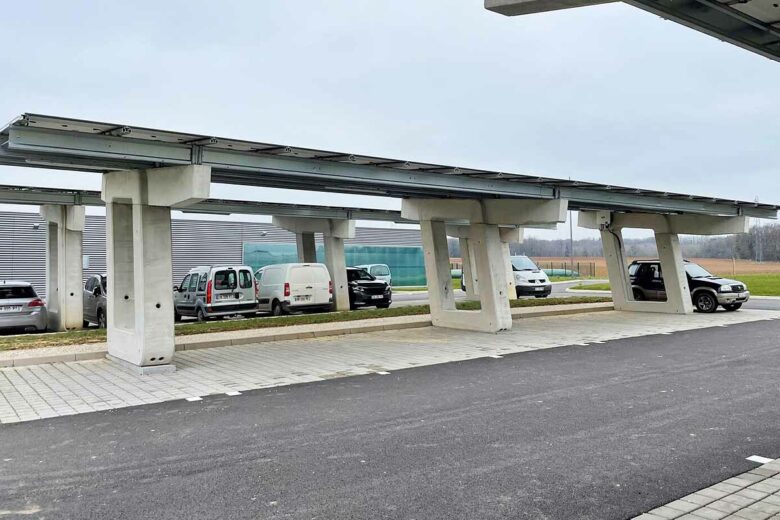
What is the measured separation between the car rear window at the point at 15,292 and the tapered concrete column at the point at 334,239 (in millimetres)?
10156

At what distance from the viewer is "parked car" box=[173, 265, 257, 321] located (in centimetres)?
1967

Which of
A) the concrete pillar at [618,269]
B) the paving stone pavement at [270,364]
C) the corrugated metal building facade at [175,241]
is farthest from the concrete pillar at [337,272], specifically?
the corrugated metal building facade at [175,241]

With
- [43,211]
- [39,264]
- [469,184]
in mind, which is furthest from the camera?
[39,264]

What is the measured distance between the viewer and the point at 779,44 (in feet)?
16.5

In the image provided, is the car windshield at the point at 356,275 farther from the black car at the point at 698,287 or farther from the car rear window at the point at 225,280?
the black car at the point at 698,287

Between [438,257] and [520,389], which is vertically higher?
[438,257]

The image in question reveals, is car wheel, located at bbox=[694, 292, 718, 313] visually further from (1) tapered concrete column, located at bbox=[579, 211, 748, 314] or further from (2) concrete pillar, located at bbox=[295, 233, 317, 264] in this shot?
(2) concrete pillar, located at bbox=[295, 233, 317, 264]

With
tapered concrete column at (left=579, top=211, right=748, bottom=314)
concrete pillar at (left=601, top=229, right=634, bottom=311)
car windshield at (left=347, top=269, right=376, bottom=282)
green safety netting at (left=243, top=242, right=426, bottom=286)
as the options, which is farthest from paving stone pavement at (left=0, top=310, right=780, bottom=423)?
green safety netting at (left=243, top=242, right=426, bottom=286)

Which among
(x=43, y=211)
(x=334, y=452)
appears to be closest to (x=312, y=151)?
(x=334, y=452)

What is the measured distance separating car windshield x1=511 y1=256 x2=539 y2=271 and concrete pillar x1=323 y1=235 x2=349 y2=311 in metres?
9.35

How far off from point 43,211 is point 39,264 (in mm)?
17578

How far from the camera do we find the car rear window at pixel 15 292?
1639cm

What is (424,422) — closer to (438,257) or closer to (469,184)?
(469,184)

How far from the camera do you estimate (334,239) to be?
84.7 feet
